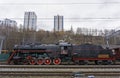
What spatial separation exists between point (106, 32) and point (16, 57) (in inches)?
1750

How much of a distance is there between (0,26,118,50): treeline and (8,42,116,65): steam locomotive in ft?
99.6

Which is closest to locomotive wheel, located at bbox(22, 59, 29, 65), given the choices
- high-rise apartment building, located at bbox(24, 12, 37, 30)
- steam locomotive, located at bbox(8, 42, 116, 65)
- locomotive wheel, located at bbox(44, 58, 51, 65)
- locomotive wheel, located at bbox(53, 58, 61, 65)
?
steam locomotive, located at bbox(8, 42, 116, 65)

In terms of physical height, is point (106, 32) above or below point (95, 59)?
above

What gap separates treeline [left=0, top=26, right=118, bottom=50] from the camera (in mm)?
62438

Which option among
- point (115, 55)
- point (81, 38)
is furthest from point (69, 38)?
point (115, 55)

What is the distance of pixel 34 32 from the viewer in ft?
202

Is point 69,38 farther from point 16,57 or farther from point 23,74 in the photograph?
point 23,74

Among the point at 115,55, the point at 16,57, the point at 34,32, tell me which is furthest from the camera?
the point at 34,32

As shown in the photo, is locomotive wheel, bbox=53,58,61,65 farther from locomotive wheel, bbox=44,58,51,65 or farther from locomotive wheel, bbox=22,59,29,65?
locomotive wheel, bbox=22,59,29,65

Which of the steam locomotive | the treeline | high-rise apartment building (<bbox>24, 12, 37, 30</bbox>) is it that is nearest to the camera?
the steam locomotive

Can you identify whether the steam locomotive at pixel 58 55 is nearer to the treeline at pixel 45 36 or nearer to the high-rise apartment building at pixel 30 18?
the high-rise apartment building at pixel 30 18

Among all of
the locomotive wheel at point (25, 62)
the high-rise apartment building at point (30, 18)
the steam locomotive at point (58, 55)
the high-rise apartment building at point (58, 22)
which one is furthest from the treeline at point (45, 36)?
the locomotive wheel at point (25, 62)

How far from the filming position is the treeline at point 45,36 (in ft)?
205

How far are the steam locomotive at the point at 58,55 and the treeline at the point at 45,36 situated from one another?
30351 mm
